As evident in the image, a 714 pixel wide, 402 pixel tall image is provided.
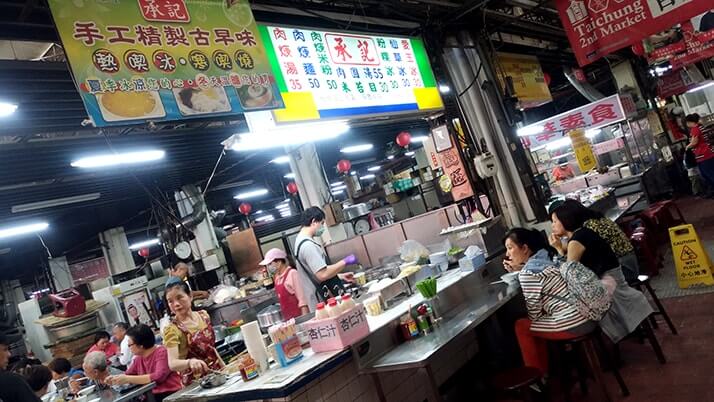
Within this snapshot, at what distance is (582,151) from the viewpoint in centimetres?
1177

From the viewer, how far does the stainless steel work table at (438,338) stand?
2.93 metres

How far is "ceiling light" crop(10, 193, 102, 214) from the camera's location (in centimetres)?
986

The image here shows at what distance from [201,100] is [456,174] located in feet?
14.1

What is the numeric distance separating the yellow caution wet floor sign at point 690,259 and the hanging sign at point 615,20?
2531 millimetres

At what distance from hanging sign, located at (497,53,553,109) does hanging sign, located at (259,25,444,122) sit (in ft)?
11.8

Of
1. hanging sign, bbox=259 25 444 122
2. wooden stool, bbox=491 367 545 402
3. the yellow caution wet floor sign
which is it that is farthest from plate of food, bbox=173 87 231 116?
the yellow caution wet floor sign

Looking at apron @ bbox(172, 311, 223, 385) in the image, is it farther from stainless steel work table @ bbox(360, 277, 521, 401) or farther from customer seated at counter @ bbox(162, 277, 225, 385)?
stainless steel work table @ bbox(360, 277, 521, 401)

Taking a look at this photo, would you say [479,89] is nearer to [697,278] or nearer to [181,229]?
[697,278]

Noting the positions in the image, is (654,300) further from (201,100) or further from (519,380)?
(201,100)

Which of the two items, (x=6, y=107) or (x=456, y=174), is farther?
(x=456, y=174)

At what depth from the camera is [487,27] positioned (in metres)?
7.59

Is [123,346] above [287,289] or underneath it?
underneath

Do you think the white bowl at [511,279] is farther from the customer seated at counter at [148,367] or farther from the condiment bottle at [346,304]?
the customer seated at counter at [148,367]

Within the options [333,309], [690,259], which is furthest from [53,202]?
[690,259]
